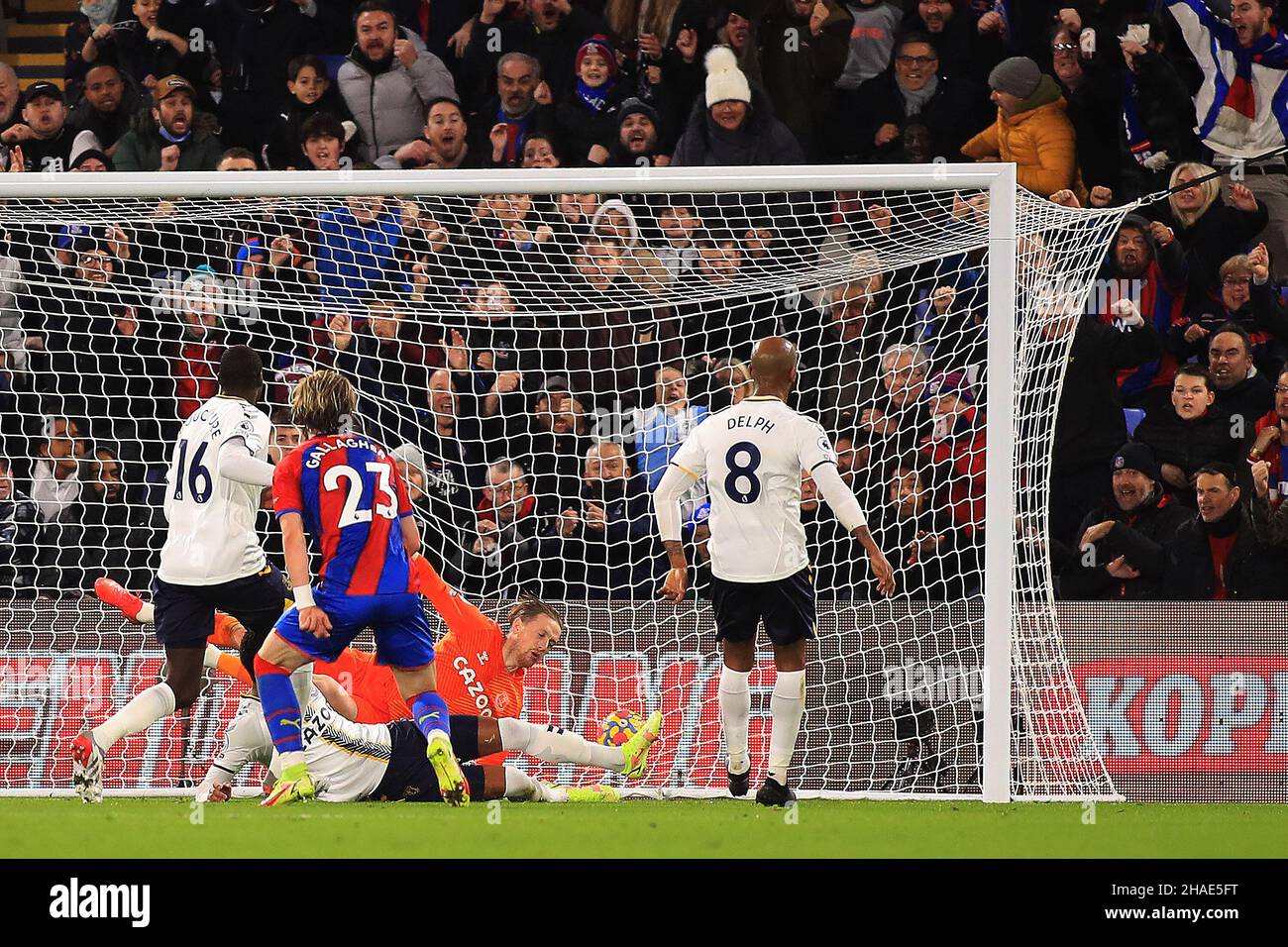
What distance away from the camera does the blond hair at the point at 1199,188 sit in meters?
8.81

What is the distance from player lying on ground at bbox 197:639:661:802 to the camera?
6.57 meters

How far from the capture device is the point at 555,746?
6.80 metres

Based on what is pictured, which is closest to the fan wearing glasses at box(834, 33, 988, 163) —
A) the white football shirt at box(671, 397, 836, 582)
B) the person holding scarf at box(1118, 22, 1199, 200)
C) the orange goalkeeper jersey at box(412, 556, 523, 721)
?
the person holding scarf at box(1118, 22, 1199, 200)

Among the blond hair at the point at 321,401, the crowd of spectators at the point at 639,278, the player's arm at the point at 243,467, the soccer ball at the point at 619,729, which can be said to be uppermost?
the crowd of spectators at the point at 639,278

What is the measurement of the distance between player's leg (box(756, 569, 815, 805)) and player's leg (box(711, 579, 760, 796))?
0.09m

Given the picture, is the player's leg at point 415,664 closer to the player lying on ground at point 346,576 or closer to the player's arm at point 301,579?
the player lying on ground at point 346,576

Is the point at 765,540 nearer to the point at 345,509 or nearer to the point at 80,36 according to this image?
the point at 345,509

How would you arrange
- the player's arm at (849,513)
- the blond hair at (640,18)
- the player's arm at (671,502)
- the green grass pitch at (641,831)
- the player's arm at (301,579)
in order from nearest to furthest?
the green grass pitch at (641,831)
the player's arm at (301,579)
the player's arm at (849,513)
the player's arm at (671,502)
the blond hair at (640,18)

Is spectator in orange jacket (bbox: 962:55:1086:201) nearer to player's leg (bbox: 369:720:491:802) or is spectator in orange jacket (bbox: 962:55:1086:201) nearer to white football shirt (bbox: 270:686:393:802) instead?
player's leg (bbox: 369:720:491:802)

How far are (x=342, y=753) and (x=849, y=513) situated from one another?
2291 millimetres

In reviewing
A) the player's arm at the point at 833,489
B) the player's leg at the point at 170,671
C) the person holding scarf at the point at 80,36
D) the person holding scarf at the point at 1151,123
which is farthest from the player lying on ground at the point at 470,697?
the person holding scarf at the point at 1151,123

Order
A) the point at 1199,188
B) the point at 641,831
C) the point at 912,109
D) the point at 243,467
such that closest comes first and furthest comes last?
the point at 641,831 → the point at 243,467 → the point at 1199,188 → the point at 912,109

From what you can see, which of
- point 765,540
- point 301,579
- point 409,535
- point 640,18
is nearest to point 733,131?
point 640,18

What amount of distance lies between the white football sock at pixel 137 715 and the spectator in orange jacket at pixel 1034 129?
5325 millimetres
